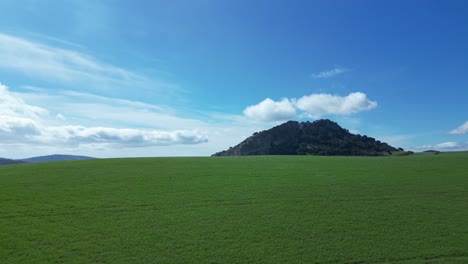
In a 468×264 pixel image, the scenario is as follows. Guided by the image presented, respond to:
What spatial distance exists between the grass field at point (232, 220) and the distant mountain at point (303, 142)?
4464 inches

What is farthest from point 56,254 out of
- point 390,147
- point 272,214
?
point 390,147

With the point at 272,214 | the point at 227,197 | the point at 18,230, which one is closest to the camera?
the point at 18,230

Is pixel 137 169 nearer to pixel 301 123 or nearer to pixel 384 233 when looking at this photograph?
pixel 384 233

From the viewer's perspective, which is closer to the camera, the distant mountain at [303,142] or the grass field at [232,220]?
the grass field at [232,220]

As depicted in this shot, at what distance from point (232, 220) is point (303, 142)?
13454 cm

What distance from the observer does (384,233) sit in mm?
12391

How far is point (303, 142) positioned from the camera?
144m

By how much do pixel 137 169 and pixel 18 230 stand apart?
15.9 meters

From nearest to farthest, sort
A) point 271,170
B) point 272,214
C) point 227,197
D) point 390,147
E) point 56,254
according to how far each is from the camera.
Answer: point 56,254 < point 272,214 < point 227,197 < point 271,170 < point 390,147

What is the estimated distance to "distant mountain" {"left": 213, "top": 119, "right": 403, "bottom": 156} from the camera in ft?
439

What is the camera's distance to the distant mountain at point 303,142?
134 meters

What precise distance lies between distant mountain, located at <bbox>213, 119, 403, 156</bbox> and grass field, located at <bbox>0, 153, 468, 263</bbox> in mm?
113376

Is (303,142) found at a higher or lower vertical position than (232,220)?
higher

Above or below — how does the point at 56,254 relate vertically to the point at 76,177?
below
